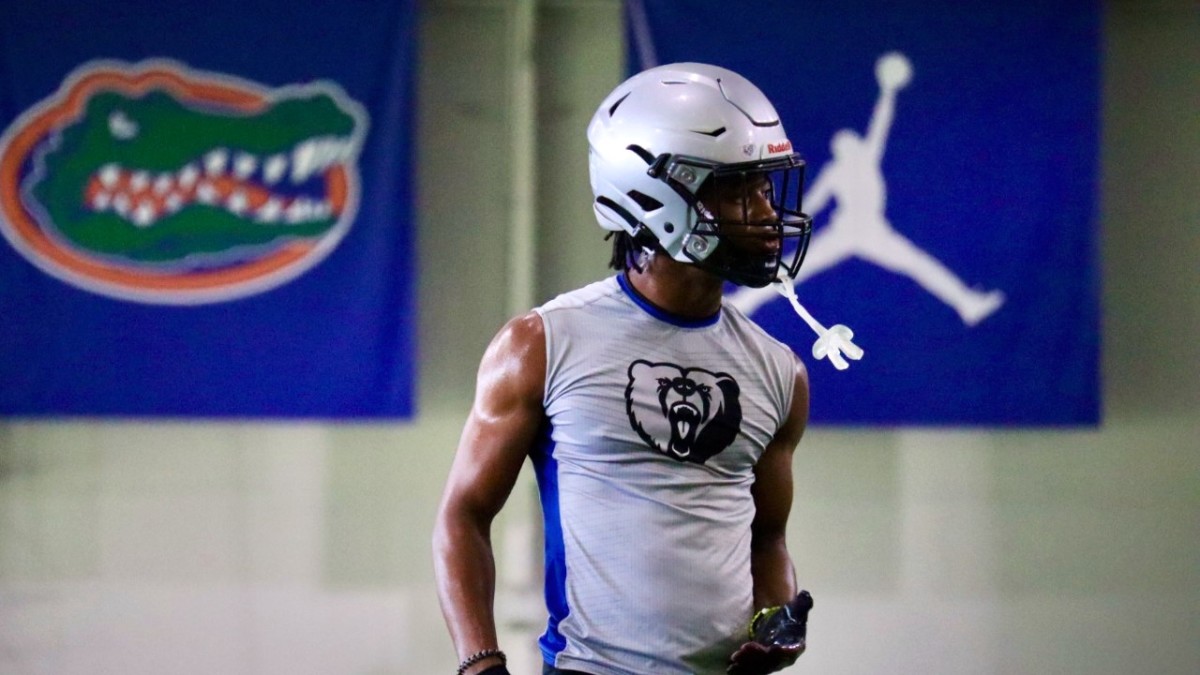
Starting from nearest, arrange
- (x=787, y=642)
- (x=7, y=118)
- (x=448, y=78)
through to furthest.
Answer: (x=787, y=642)
(x=7, y=118)
(x=448, y=78)

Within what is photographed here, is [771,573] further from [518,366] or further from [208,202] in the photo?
[208,202]

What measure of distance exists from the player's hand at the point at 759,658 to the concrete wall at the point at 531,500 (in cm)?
200

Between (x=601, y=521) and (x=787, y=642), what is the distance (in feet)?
0.93

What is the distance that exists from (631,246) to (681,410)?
0.27 metres

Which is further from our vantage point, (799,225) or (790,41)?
(790,41)

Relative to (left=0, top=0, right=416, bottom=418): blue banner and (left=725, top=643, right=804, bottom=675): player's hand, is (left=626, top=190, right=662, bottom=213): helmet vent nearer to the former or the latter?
(left=725, top=643, right=804, bottom=675): player's hand

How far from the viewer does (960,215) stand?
3.83 m

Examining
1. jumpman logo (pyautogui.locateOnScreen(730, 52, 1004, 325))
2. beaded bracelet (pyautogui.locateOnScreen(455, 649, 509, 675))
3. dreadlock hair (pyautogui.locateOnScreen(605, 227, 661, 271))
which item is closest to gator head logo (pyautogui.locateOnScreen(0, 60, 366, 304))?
jumpman logo (pyautogui.locateOnScreen(730, 52, 1004, 325))

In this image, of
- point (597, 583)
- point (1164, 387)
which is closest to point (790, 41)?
point (1164, 387)

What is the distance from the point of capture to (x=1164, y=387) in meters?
4.10

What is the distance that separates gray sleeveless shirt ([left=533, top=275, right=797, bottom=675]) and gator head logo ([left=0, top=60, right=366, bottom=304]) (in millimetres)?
1871

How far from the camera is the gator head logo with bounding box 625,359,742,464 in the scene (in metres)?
1.93

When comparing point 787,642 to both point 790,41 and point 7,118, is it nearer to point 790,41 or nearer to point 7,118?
point 790,41

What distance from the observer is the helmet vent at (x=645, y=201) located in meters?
1.99
